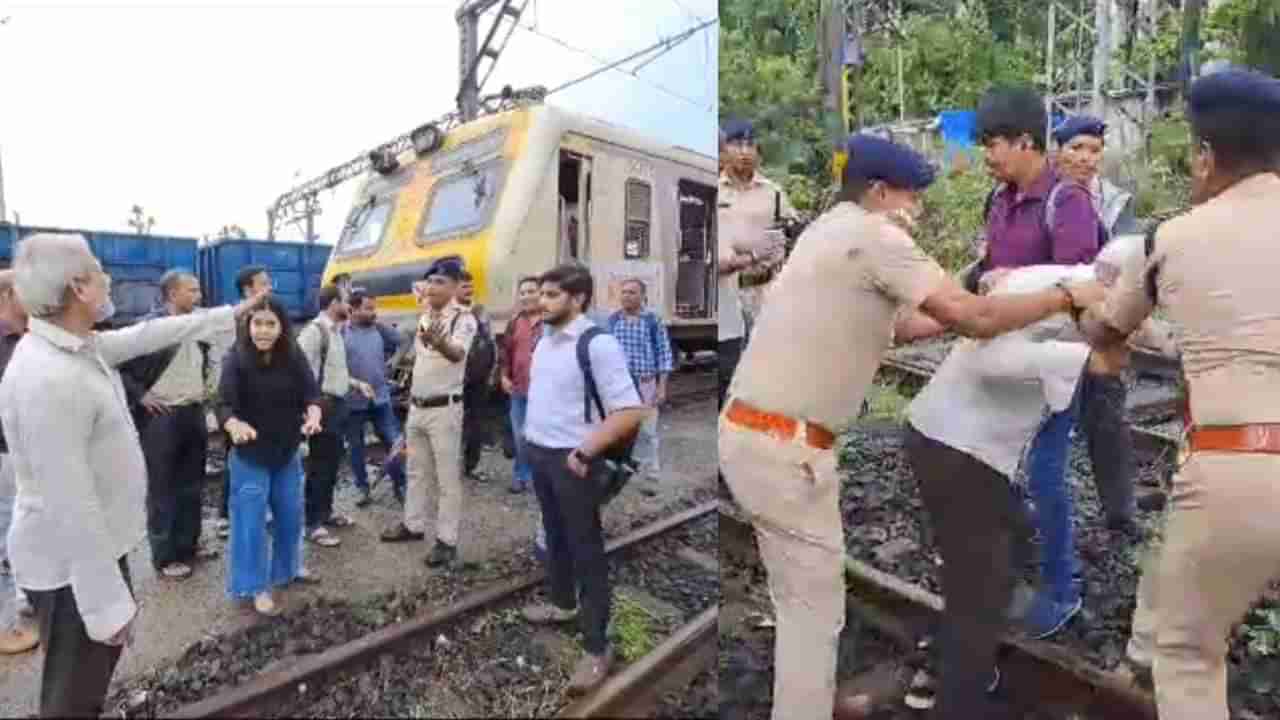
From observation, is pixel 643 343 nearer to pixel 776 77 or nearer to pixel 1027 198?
pixel 776 77

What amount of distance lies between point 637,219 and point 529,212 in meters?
0.17

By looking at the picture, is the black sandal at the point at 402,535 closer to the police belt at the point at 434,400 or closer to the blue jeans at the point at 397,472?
the blue jeans at the point at 397,472

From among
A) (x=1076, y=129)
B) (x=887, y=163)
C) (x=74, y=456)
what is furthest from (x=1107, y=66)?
(x=74, y=456)

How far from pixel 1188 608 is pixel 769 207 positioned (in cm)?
105

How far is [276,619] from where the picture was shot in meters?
1.50

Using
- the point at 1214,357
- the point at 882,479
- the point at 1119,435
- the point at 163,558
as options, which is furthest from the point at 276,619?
the point at 1119,435

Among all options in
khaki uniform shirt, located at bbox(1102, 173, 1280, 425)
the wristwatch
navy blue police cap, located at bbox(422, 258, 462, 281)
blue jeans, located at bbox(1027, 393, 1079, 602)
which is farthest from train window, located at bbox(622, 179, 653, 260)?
blue jeans, located at bbox(1027, 393, 1079, 602)

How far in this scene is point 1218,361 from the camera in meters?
2.03

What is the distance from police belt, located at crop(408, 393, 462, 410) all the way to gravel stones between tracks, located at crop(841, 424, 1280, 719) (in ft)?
3.13

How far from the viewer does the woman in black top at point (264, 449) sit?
61.3 inches

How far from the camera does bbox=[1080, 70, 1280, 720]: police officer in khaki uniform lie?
199 cm

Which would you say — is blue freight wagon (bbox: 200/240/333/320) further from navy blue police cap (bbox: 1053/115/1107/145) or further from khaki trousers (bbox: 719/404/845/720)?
navy blue police cap (bbox: 1053/115/1107/145)

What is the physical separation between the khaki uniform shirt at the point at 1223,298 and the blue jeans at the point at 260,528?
1433 mm

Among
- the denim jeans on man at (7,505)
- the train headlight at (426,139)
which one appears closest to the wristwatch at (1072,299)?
the train headlight at (426,139)
